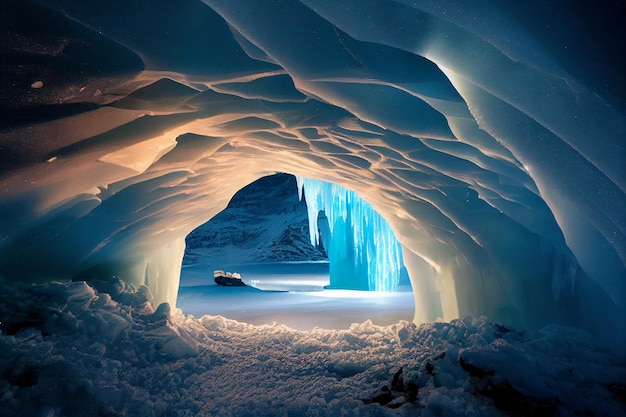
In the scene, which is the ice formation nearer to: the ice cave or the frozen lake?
the ice cave

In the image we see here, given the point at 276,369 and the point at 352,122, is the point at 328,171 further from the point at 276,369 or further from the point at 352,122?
the point at 276,369

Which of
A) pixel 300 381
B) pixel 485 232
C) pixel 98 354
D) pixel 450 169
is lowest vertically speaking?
pixel 300 381

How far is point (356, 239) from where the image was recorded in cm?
1420

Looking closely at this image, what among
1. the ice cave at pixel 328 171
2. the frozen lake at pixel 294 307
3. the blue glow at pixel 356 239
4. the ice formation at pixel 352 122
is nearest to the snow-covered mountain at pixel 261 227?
the blue glow at pixel 356 239

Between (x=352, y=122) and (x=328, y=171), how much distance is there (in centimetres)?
197

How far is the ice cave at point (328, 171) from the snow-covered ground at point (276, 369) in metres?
0.02

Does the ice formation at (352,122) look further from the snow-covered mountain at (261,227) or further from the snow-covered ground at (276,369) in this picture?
the snow-covered mountain at (261,227)

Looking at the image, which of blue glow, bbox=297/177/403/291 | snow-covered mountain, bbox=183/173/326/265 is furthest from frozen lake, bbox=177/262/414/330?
snow-covered mountain, bbox=183/173/326/265

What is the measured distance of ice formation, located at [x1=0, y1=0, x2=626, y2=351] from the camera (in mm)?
1643

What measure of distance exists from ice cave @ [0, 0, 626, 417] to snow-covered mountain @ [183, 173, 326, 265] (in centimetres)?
2183

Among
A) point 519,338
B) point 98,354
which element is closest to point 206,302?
point 98,354

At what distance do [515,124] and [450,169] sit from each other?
55.4 inches

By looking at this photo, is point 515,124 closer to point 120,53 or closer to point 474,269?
point 120,53

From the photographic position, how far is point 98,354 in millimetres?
3219
